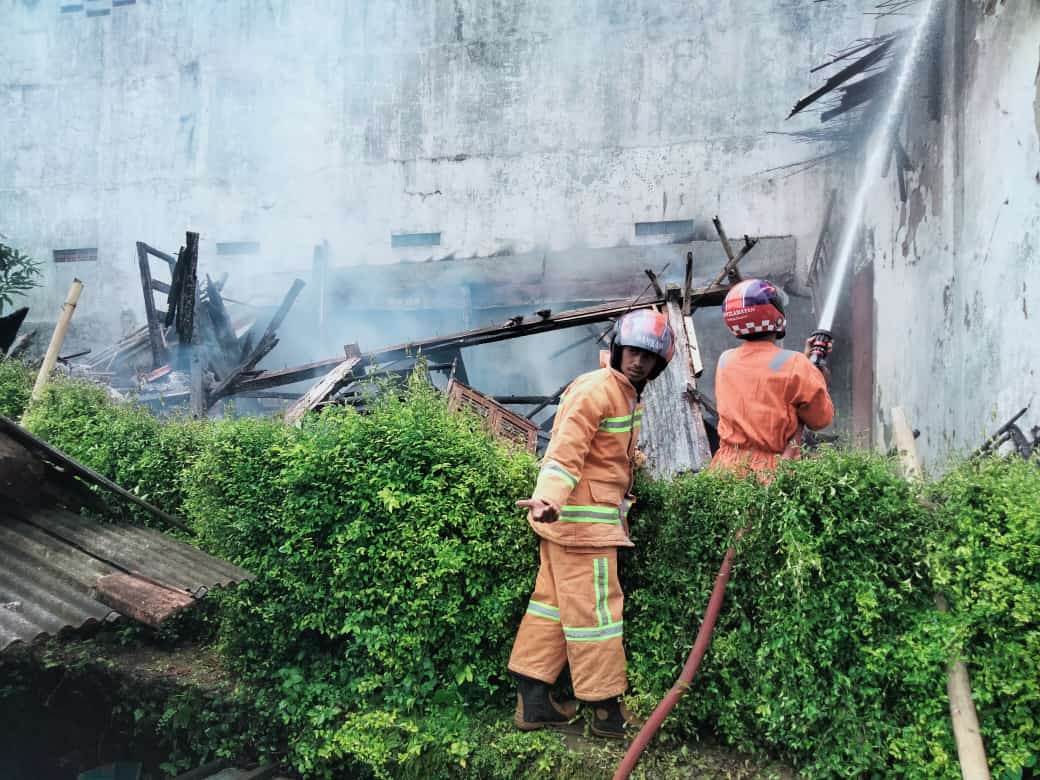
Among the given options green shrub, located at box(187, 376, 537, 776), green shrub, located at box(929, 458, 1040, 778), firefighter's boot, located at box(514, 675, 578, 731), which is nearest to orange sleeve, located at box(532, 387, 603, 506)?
green shrub, located at box(187, 376, 537, 776)

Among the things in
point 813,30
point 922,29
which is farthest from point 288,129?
point 922,29

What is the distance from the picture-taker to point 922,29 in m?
8.85

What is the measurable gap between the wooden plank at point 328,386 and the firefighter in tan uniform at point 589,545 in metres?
5.55

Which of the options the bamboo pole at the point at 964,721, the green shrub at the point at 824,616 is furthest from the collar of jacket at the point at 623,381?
the bamboo pole at the point at 964,721

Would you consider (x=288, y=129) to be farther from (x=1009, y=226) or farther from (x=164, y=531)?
(x=1009, y=226)

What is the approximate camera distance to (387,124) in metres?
17.4

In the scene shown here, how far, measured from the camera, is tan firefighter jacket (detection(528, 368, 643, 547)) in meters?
3.74

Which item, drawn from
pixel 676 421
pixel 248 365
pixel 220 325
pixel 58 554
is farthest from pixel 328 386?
pixel 220 325

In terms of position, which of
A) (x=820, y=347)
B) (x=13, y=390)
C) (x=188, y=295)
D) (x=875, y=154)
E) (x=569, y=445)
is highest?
(x=875, y=154)

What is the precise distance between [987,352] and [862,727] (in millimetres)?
4531

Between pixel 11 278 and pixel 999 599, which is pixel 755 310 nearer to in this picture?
pixel 999 599

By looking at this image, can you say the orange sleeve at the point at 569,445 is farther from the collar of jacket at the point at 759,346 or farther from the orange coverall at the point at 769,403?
the collar of jacket at the point at 759,346

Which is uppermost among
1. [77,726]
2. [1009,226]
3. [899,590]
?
[1009,226]

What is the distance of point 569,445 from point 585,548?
1.69 feet
